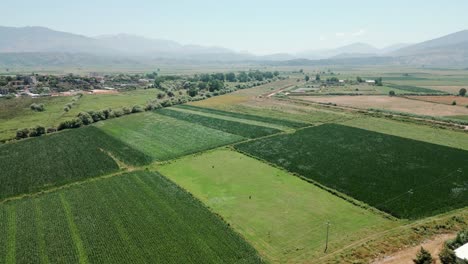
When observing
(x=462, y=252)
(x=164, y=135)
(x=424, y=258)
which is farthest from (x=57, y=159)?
(x=462, y=252)

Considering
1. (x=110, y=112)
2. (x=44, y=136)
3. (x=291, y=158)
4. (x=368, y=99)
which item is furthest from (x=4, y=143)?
(x=368, y=99)

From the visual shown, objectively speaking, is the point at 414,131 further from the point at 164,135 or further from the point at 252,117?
the point at 164,135

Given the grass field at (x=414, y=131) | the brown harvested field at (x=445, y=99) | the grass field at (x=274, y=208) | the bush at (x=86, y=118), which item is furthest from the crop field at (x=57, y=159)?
the brown harvested field at (x=445, y=99)

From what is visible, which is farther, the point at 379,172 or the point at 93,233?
the point at 379,172

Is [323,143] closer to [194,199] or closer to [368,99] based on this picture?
[194,199]

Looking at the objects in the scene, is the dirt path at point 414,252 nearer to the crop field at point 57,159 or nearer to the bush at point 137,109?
the crop field at point 57,159

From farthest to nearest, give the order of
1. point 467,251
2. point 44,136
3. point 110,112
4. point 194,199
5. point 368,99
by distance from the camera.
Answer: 1. point 368,99
2. point 110,112
3. point 44,136
4. point 194,199
5. point 467,251
